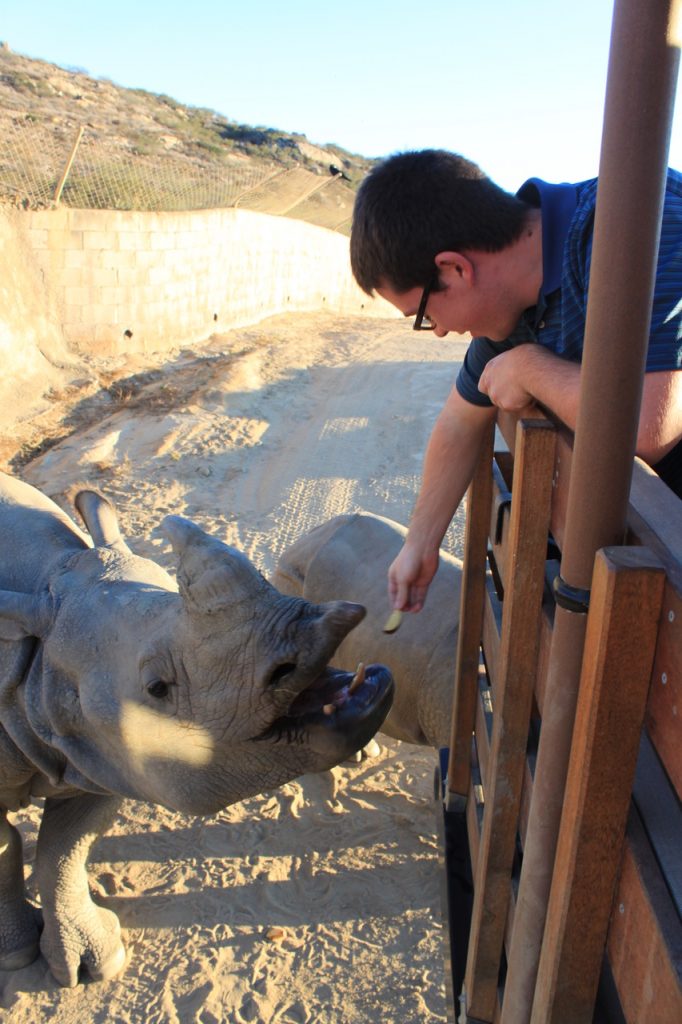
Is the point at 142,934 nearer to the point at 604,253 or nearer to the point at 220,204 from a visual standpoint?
the point at 604,253

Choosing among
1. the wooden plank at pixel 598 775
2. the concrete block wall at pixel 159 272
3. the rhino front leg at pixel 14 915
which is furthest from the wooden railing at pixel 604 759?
the concrete block wall at pixel 159 272

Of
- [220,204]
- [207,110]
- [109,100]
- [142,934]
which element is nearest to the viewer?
[142,934]

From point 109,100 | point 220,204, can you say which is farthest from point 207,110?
point 220,204

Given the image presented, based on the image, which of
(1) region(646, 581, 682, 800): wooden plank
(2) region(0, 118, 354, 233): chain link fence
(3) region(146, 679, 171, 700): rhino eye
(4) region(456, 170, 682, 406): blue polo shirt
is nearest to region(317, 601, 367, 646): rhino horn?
(3) region(146, 679, 171, 700): rhino eye

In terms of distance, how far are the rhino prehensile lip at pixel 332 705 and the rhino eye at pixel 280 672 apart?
151 millimetres

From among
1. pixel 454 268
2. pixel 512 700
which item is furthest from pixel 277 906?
pixel 454 268

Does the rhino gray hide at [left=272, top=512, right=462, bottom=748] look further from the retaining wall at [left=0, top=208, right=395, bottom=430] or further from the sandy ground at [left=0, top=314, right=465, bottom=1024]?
the retaining wall at [left=0, top=208, right=395, bottom=430]

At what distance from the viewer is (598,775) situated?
1388mm

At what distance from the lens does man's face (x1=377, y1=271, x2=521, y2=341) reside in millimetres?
2381

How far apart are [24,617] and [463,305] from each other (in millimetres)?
1824

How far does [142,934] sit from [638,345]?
13.1 feet

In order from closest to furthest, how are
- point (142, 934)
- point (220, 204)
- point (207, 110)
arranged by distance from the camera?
point (142, 934) → point (220, 204) → point (207, 110)

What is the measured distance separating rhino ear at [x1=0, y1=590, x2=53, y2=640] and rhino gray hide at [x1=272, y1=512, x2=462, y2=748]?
177 cm

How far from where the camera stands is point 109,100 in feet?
125
